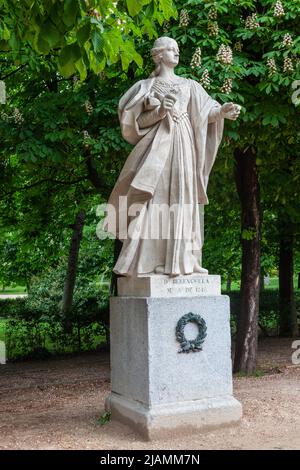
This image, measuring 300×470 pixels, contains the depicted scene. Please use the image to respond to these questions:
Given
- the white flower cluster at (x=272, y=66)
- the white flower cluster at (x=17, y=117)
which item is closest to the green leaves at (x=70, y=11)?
the white flower cluster at (x=272, y=66)

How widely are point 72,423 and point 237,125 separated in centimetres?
469

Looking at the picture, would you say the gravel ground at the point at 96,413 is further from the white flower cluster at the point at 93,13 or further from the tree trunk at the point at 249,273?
the white flower cluster at the point at 93,13

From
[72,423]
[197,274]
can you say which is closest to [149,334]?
[197,274]

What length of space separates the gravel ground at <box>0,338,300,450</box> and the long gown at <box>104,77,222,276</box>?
168cm

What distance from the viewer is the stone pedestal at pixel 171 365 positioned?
19.2 ft

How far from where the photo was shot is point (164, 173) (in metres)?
6.46

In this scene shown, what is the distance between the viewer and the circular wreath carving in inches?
237

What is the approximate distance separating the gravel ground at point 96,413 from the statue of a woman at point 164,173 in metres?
1.67

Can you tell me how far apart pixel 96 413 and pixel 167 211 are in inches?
105

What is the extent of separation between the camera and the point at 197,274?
250 inches

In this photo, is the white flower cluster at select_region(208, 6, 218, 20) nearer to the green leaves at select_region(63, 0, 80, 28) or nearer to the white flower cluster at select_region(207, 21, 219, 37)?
the white flower cluster at select_region(207, 21, 219, 37)

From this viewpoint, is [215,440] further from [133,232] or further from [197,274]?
[133,232]

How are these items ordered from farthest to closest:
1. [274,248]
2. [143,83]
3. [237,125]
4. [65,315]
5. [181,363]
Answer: [274,248]
[65,315]
[237,125]
[143,83]
[181,363]

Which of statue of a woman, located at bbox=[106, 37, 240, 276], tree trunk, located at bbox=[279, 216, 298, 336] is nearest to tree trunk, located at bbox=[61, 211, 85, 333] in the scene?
tree trunk, located at bbox=[279, 216, 298, 336]
